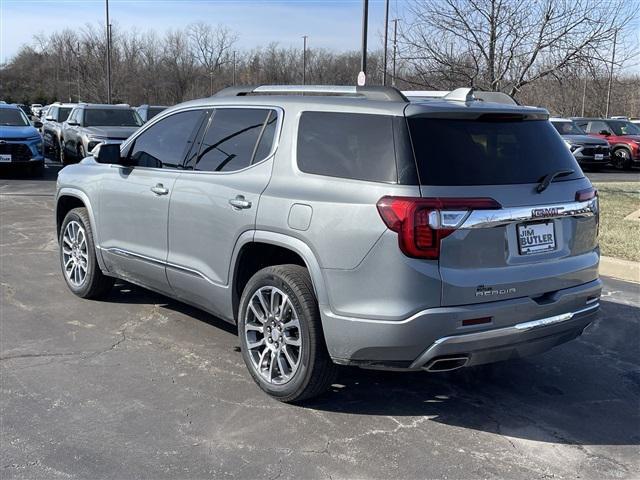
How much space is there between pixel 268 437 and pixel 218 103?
8.04 feet

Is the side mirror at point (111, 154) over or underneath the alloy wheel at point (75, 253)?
over

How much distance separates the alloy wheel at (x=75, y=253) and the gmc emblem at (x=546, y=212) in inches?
158

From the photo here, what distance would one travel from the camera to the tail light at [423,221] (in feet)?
11.0

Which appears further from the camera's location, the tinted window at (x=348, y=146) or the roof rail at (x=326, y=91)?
the roof rail at (x=326, y=91)

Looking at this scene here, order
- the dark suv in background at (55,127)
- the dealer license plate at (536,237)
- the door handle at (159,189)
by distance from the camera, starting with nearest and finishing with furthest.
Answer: the dealer license plate at (536,237) → the door handle at (159,189) → the dark suv in background at (55,127)

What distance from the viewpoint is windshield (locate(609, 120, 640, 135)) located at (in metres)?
24.8

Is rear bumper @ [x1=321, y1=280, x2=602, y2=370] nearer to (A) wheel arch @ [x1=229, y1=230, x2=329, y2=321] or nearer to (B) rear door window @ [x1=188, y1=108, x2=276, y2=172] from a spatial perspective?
(A) wheel arch @ [x1=229, y1=230, x2=329, y2=321]

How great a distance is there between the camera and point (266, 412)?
393 cm

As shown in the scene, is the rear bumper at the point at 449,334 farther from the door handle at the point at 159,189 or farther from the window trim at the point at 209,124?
the door handle at the point at 159,189

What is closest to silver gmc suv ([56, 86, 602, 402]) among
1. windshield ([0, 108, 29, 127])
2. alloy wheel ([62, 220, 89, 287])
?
alloy wheel ([62, 220, 89, 287])

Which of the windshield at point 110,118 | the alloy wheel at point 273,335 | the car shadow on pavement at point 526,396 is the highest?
the windshield at point 110,118

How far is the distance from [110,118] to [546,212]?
15.4 meters

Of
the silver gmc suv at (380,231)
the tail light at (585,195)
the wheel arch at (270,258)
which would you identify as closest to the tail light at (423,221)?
the silver gmc suv at (380,231)

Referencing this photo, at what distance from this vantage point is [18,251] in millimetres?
8195
